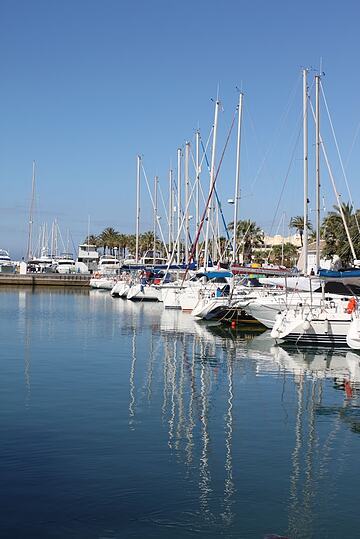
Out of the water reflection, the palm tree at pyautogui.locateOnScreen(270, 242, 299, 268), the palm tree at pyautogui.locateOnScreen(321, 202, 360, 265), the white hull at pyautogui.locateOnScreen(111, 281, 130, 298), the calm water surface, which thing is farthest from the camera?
the palm tree at pyautogui.locateOnScreen(270, 242, 299, 268)

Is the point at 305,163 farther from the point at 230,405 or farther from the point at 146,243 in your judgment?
the point at 146,243

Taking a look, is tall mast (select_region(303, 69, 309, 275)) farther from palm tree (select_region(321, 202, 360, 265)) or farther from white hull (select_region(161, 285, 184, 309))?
palm tree (select_region(321, 202, 360, 265))

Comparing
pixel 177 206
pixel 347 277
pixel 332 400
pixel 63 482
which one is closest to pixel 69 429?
pixel 63 482

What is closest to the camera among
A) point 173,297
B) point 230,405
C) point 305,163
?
point 230,405

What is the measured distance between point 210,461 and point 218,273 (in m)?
36.2

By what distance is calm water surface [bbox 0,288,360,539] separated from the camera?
1070 centimetres

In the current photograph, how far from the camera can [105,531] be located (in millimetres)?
10078

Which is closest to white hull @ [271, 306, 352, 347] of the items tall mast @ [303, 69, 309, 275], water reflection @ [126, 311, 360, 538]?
water reflection @ [126, 311, 360, 538]

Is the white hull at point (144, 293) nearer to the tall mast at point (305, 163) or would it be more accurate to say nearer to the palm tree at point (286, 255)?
the tall mast at point (305, 163)

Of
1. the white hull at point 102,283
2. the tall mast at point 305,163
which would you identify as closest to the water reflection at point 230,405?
the tall mast at point 305,163

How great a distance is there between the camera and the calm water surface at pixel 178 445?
10695mm

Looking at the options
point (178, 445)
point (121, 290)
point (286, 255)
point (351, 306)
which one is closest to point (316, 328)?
point (351, 306)

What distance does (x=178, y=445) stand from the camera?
14.6m

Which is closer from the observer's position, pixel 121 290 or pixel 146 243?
pixel 121 290
